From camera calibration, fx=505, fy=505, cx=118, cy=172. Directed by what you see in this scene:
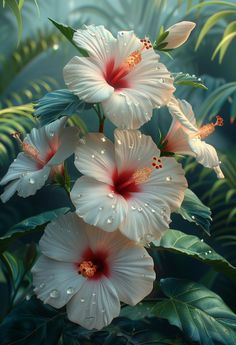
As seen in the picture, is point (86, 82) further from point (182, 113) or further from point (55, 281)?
point (55, 281)

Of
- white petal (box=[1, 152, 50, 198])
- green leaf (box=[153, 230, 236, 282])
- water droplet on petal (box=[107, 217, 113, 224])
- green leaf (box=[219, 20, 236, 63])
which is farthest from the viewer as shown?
green leaf (box=[219, 20, 236, 63])

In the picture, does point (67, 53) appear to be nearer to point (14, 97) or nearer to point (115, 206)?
point (14, 97)

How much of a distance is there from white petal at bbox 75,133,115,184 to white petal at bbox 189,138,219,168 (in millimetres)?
156

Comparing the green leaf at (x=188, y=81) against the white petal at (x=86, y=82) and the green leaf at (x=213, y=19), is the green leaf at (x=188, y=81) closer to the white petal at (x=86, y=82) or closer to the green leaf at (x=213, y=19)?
the white petal at (x=86, y=82)

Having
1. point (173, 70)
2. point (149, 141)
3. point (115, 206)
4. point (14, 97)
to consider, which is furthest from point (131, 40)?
point (14, 97)

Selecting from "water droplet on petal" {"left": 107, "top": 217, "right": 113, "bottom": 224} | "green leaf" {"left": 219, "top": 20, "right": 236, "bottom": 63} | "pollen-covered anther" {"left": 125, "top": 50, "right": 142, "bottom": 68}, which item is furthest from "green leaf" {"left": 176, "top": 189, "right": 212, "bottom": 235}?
"green leaf" {"left": 219, "top": 20, "right": 236, "bottom": 63}

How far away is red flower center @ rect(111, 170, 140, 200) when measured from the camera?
0.94 m

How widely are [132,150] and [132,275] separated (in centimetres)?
23

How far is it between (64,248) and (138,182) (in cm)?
19

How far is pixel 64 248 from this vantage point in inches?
37.2

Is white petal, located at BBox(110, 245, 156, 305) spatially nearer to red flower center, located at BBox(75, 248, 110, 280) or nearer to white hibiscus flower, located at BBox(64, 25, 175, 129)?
red flower center, located at BBox(75, 248, 110, 280)

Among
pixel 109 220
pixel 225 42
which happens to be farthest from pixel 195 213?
pixel 225 42

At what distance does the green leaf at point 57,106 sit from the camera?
3.04 feet

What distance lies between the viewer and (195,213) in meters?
1.01
